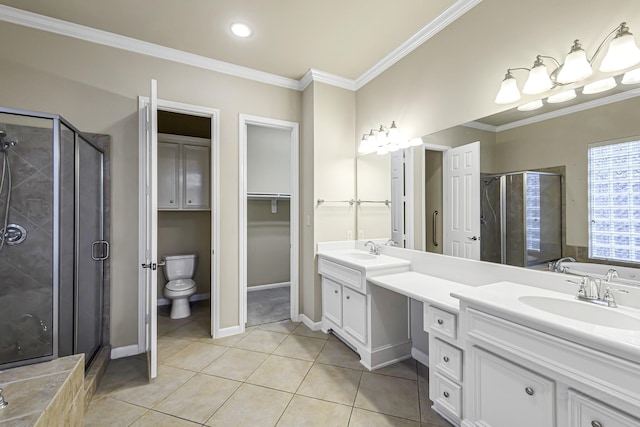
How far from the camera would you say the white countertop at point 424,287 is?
161 cm

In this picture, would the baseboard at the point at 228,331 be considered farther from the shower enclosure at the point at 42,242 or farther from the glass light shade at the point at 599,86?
the glass light shade at the point at 599,86

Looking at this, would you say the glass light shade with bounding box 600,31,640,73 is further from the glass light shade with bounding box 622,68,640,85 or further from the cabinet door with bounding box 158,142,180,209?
the cabinet door with bounding box 158,142,180,209

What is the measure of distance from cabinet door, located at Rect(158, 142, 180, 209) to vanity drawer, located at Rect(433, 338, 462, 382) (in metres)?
3.30

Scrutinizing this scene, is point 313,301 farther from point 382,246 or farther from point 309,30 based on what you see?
point 309,30

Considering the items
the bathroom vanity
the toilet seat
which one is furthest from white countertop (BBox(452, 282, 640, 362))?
the toilet seat

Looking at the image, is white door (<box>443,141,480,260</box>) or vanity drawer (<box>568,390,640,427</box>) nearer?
vanity drawer (<box>568,390,640,427</box>)

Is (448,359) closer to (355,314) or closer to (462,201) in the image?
(355,314)

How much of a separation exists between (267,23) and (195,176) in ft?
7.20

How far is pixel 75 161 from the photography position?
1979 mm

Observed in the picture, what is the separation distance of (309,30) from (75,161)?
2.02 m

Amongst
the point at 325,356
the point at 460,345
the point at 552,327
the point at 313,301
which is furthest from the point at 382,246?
the point at 552,327

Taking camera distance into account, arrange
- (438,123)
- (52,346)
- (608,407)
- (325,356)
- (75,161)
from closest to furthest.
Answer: (608,407) < (52,346) < (75,161) < (438,123) < (325,356)

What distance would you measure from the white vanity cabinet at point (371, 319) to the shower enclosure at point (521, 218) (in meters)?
0.75

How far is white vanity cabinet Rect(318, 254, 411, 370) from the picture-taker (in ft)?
7.20
